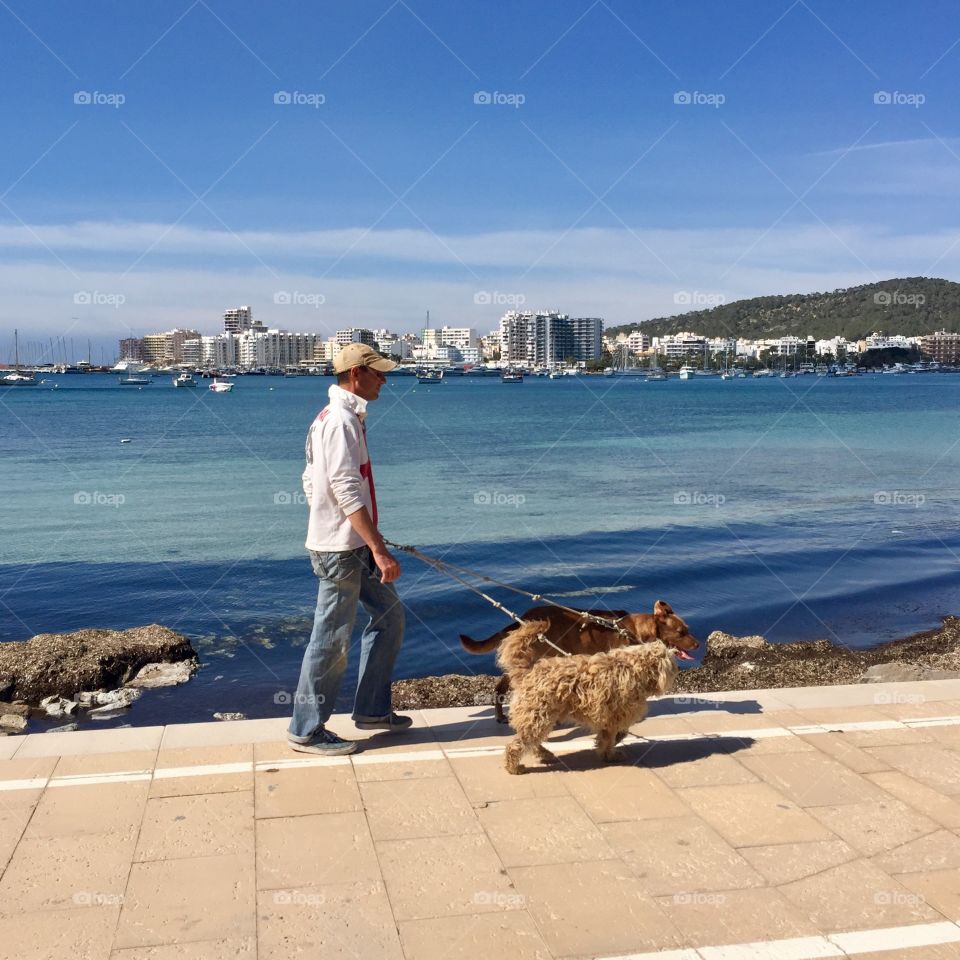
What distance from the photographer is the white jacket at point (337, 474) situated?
4980 mm

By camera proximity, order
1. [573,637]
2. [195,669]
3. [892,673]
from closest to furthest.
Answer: [573,637]
[892,673]
[195,669]

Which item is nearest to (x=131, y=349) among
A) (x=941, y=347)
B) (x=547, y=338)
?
(x=547, y=338)

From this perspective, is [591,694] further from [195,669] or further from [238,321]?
[238,321]

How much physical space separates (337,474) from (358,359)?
0.64 meters

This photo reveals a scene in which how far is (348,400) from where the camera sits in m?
5.14

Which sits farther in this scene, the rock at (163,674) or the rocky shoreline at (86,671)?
the rock at (163,674)

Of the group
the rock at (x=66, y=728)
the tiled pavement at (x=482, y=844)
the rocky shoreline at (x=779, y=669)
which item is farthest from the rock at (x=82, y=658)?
the tiled pavement at (x=482, y=844)

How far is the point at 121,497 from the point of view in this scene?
26359mm

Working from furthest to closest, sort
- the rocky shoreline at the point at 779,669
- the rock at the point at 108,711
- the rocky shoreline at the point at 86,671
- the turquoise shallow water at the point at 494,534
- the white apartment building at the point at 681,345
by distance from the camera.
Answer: the white apartment building at the point at 681,345, the turquoise shallow water at the point at 494,534, the rocky shoreline at the point at 86,671, the rock at the point at 108,711, the rocky shoreline at the point at 779,669

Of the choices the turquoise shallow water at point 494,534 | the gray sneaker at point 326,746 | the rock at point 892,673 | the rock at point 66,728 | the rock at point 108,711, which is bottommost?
the turquoise shallow water at point 494,534

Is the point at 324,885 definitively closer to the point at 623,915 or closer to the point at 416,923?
the point at 416,923

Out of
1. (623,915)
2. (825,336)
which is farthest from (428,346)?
(623,915)

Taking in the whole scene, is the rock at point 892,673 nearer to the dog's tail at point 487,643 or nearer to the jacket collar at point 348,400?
the dog's tail at point 487,643

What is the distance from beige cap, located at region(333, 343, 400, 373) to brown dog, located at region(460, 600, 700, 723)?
1.65 metres
